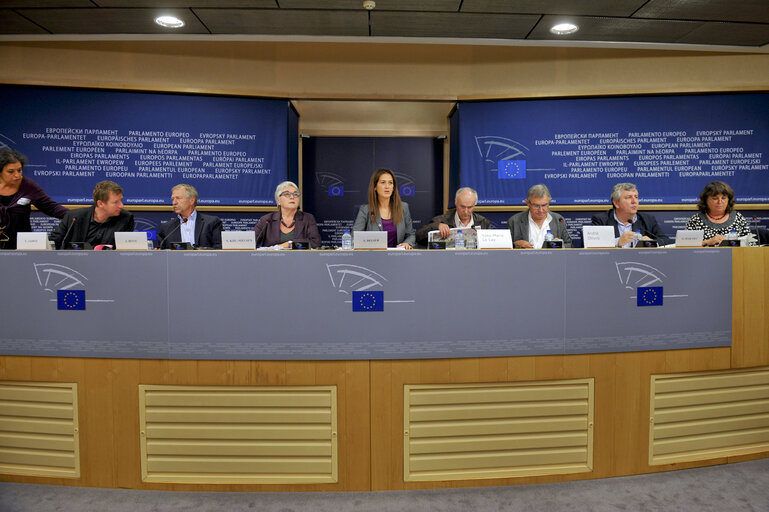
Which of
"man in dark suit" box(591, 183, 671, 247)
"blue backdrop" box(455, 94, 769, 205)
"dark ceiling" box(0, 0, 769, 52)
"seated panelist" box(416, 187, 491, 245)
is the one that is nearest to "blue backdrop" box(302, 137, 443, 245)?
"blue backdrop" box(455, 94, 769, 205)

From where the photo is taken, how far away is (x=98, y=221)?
9.23 feet

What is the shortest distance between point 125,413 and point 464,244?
6.26 feet

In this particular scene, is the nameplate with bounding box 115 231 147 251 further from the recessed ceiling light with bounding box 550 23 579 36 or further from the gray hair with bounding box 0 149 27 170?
the recessed ceiling light with bounding box 550 23 579 36

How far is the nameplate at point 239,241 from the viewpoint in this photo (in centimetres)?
196

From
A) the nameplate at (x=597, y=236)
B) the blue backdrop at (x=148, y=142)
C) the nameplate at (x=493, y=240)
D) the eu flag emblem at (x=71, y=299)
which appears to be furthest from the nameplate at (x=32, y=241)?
the nameplate at (x=597, y=236)

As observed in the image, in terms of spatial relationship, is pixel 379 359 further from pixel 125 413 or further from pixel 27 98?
pixel 27 98

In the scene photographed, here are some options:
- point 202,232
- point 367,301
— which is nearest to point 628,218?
point 367,301

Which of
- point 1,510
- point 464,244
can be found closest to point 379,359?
point 464,244

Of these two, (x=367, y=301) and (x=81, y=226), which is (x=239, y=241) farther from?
(x=81, y=226)

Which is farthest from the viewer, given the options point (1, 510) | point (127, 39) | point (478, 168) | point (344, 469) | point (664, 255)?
point (478, 168)

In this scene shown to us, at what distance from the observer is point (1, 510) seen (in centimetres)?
174

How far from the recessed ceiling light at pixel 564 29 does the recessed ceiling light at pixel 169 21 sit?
10.3ft

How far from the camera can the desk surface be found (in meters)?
1.86

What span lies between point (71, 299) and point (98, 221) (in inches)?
45.9
